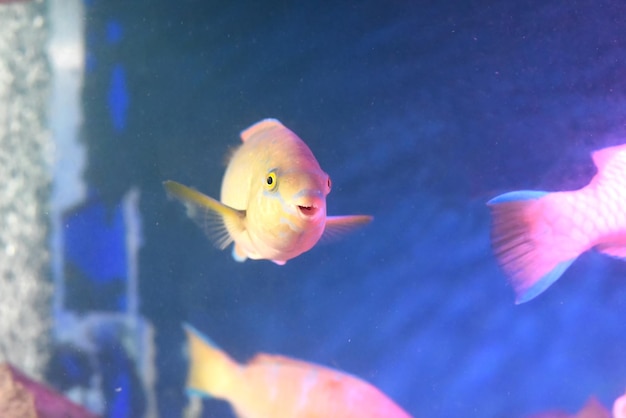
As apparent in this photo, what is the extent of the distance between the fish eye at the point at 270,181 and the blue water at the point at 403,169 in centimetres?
91

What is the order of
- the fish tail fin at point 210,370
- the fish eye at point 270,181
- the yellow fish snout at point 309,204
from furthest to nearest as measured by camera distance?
the fish tail fin at point 210,370 < the fish eye at point 270,181 < the yellow fish snout at point 309,204

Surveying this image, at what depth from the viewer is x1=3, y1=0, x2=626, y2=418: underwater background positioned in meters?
1.88

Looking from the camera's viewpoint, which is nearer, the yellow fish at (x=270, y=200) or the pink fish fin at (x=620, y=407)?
the yellow fish at (x=270, y=200)

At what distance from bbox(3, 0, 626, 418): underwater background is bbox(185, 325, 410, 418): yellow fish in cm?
24

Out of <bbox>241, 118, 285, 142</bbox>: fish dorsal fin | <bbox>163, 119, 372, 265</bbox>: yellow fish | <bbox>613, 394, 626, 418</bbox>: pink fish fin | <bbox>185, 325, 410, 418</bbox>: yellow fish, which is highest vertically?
<bbox>241, 118, 285, 142</bbox>: fish dorsal fin

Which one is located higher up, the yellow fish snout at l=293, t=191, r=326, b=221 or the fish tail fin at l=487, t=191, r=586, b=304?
the fish tail fin at l=487, t=191, r=586, b=304

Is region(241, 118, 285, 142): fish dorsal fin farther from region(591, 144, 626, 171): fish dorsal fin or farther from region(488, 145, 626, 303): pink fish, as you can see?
region(591, 144, 626, 171): fish dorsal fin

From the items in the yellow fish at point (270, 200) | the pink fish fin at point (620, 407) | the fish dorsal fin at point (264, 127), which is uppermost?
the fish dorsal fin at point (264, 127)

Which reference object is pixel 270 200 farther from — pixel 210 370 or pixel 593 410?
pixel 593 410

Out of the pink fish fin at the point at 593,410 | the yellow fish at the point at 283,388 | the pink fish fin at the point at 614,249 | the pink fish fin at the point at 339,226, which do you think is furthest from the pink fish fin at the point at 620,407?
the pink fish fin at the point at 339,226

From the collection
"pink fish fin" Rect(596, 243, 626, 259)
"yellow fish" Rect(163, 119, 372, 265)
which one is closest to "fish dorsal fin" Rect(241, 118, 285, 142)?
"yellow fish" Rect(163, 119, 372, 265)

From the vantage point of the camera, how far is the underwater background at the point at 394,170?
1.88 metres

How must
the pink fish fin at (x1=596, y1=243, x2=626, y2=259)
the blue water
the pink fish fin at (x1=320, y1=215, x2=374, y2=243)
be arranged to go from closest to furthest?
the pink fish fin at (x1=320, y1=215, x2=374, y2=243) → the pink fish fin at (x1=596, y1=243, x2=626, y2=259) → the blue water

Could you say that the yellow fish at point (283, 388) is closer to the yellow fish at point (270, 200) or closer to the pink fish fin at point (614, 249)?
the yellow fish at point (270, 200)
